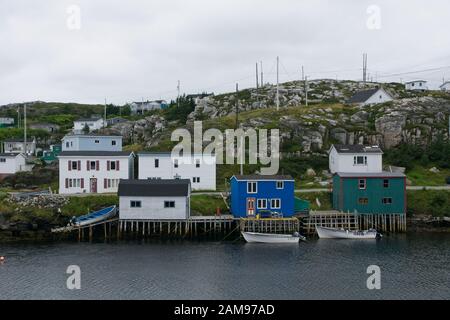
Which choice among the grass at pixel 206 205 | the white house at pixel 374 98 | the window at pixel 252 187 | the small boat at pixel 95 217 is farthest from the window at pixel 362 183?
the white house at pixel 374 98

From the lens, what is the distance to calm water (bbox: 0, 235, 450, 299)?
115 feet

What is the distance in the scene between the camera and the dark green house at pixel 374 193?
57.0 meters

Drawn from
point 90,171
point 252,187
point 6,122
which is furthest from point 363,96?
point 6,122

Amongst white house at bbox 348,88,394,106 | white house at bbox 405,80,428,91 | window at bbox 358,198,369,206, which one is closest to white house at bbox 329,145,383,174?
window at bbox 358,198,369,206

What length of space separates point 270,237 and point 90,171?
2481 centimetres

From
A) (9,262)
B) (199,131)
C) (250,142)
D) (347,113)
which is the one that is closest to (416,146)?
(347,113)

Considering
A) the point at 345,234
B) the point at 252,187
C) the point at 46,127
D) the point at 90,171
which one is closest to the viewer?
the point at 345,234

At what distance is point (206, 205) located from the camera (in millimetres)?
57906

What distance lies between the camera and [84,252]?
45.7m

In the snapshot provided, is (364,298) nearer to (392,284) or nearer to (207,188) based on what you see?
(392,284)

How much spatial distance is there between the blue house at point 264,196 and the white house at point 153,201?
5.66 m

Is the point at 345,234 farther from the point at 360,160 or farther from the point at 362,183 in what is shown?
the point at 360,160

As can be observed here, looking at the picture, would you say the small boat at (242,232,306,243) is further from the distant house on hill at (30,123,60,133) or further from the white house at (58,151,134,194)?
the distant house on hill at (30,123,60,133)
